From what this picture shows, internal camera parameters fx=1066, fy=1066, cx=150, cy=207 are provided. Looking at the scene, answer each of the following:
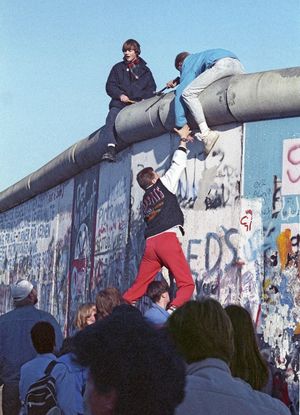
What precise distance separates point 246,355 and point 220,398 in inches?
31.9

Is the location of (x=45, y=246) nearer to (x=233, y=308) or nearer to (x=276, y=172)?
(x=276, y=172)

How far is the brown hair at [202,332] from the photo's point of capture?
3.75m

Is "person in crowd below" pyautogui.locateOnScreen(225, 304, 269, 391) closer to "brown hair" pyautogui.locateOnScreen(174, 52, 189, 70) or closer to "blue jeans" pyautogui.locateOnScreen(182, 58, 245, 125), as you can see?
"blue jeans" pyautogui.locateOnScreen(182, 58, 245, 125)

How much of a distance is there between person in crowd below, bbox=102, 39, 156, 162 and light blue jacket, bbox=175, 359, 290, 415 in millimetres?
9733

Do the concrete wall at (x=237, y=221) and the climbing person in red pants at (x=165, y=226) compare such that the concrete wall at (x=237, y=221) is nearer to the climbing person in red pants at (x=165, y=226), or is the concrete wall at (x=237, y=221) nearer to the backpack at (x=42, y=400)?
the climbing person in red pants at (x=165, y=226)

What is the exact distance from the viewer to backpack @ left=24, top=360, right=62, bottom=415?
579 centimetres

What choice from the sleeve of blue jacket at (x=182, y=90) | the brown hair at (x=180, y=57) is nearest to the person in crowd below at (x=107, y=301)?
the sleeve of blue jacket at (x=182, y=90)

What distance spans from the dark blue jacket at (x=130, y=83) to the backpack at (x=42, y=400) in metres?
7.78

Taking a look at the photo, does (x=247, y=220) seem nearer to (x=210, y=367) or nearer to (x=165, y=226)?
(x=165, y=226)

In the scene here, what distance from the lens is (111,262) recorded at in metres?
14.0

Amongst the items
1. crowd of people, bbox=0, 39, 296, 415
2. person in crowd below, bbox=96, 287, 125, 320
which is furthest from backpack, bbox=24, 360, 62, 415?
person in crowd below, bbox=96, 287, 125, 320

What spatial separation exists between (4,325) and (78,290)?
742cm

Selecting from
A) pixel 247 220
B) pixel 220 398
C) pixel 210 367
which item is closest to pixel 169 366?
pixel 220 398

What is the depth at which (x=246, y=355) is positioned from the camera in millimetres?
4316
